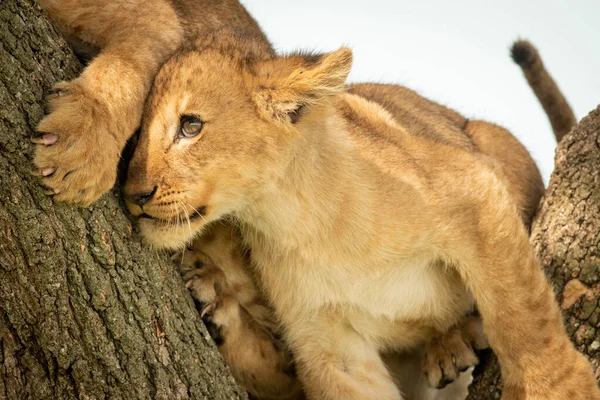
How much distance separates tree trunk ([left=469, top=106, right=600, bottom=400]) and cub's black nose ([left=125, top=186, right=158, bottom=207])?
189cm

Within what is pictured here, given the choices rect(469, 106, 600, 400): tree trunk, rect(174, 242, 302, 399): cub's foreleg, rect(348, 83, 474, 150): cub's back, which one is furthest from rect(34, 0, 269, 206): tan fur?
rect(469, 106, 600, 400): tree trunk

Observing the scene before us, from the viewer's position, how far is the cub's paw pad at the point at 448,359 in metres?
4.00

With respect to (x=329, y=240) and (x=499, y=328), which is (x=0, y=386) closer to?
(x=329, y=240)

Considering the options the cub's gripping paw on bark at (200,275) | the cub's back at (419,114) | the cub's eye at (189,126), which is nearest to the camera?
the cub's eye at (189,126)

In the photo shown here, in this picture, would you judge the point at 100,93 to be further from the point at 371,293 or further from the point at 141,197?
the point at 371,293

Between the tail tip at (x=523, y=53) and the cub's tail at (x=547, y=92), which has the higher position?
the tail tip at (x=523, y=53)

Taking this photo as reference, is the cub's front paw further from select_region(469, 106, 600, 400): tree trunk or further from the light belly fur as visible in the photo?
select_region(469, 106, 600, 400): tree trunk

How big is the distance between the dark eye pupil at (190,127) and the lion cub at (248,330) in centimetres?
60

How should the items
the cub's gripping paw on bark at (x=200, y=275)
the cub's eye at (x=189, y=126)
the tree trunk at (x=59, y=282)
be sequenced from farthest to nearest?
the cub's gripping paw on bark at (x=200, y=275) → the cub's eye at (x=189, y=126) → the tree trunk at (x=59, y=282)

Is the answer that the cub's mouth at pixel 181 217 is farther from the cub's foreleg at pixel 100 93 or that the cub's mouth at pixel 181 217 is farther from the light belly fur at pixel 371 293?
the light belly fur at pixel 371 293

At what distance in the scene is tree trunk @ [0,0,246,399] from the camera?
8.68 feet

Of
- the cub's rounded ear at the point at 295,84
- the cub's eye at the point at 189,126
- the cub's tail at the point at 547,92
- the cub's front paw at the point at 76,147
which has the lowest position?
the cub's front paw at the point at 76,147

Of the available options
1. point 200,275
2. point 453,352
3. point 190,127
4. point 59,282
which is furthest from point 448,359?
point 59,282

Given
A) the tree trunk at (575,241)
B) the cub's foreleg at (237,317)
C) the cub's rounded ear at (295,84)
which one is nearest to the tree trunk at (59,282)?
the cub's foreleg at (237,317)
